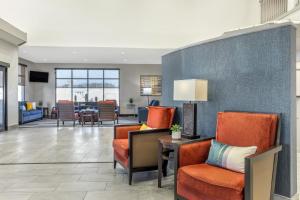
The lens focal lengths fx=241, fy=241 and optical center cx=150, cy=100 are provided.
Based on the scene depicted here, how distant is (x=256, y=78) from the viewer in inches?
106

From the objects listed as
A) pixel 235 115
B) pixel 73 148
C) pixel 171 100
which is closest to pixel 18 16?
pixel 73 148

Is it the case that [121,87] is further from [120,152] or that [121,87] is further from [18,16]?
[120,152]

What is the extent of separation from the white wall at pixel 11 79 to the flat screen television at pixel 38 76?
3990 mm

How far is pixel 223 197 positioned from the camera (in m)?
2.04

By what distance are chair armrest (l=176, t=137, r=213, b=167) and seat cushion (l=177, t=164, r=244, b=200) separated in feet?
0.29

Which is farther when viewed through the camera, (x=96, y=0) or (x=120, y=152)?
(x=96, y=0)

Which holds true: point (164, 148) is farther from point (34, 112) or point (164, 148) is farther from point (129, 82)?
point (129, 82)

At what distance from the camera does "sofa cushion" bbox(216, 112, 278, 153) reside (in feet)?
7.77

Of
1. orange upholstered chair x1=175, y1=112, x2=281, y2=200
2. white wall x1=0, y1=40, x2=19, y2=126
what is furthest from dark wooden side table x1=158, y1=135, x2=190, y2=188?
white wall x1=0, y1=40, x2=19, y2=126

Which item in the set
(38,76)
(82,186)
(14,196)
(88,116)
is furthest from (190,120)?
(38,76)

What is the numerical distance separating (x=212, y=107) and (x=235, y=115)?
0.60 m

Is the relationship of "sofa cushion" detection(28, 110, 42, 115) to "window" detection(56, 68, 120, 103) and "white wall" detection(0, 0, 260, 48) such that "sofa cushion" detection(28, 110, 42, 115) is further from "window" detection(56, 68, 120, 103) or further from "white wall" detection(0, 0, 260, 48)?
"white wall" detection(0, 0, 260, 48)

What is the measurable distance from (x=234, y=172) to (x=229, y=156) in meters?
0.16

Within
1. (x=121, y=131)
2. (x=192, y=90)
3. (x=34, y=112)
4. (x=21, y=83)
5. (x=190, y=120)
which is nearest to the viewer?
(x=192, y=90)
